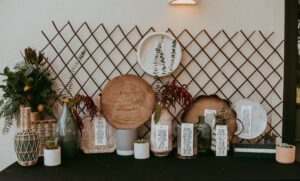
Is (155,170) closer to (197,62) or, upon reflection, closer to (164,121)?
(164,121)

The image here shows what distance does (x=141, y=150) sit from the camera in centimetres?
136

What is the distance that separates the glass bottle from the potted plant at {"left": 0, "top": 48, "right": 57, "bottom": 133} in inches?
35.8

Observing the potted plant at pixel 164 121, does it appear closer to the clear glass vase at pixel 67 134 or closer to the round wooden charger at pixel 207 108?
the round wooden charger at pixel 207 108

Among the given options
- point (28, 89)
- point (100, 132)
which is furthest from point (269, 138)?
point (28, 89)

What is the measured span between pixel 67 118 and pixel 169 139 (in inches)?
23.3

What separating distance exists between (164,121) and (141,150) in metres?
0.21

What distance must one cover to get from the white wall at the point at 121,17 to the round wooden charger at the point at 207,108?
45 cm

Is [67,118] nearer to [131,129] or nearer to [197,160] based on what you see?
[131,129]

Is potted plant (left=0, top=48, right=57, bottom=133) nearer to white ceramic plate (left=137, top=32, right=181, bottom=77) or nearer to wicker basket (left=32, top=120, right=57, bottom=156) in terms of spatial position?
wicker basket (left=32, top=120, right=57, bottom=156)

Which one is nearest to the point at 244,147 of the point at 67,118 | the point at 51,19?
the point at 67,118

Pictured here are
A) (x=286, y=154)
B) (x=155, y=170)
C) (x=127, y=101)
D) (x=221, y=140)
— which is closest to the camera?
(x=155, y=170)

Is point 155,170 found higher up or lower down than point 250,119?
lower down

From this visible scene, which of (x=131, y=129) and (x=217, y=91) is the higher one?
(x=217, y=91)

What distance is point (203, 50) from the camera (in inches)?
63.1
